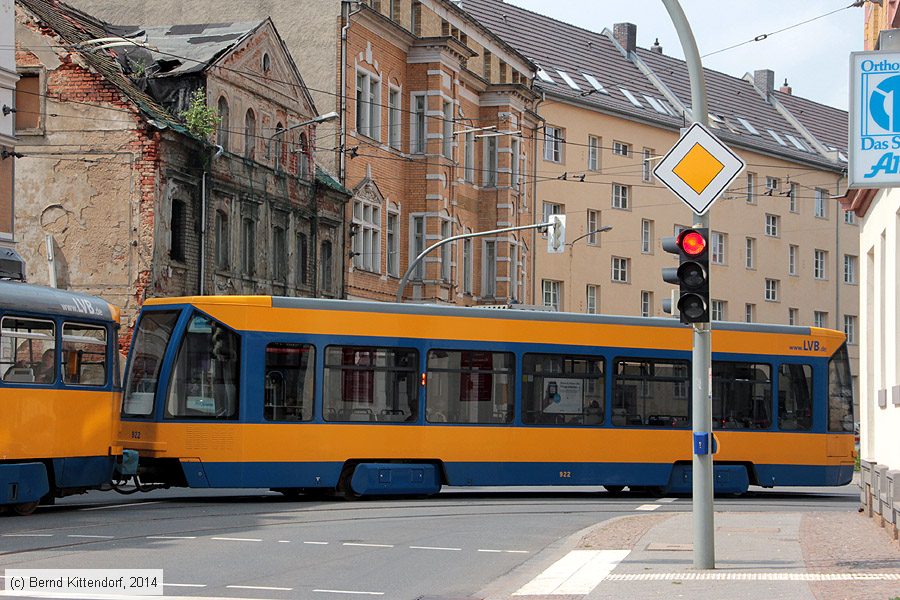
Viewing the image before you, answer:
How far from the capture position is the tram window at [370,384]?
22.0 metres

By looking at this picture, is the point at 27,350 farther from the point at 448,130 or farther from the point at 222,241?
the point at 448,130

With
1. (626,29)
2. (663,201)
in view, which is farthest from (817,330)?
(626,29)

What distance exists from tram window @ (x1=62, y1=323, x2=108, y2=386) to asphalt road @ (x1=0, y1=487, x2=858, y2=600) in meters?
1.73

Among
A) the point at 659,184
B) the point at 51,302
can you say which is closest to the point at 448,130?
the point at 659,184

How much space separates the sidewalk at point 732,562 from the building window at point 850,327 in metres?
63.7

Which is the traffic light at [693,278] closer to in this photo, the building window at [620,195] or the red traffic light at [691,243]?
the red traffic light at [691,243]

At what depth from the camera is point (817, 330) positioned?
84.1 ft

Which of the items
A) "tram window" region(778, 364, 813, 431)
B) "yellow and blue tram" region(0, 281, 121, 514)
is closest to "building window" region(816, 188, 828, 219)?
"tram window" region(778, 364, 813, 431)

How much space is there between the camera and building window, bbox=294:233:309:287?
4284 centimetres

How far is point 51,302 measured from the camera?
19.1 meters

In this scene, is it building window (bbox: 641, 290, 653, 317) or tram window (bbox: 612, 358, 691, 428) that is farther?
building window (bbox: 641, 290, 653, 317)

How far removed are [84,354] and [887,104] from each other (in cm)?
1169

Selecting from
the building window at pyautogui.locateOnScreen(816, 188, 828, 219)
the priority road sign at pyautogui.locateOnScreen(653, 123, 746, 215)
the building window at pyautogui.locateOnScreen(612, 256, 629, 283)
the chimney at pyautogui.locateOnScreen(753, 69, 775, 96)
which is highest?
the chimney at pyautogui.locateOnScreen(753, 69, 775, 96)

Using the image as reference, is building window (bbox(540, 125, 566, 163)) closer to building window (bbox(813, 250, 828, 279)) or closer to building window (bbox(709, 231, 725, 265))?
building window (bbox(709, 231, 725, 265))
